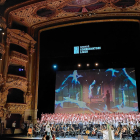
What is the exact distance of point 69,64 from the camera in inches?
687

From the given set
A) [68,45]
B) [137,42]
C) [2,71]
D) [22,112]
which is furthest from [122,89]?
[2,71]

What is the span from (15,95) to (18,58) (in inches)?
125

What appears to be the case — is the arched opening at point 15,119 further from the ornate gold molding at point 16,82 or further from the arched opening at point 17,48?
the arched opening at point 17,48

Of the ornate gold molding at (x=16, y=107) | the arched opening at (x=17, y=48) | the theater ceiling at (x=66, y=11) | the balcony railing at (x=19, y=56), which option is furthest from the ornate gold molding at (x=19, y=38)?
the ornate gold molding at (x=16, y=107)

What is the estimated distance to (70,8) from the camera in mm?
13641

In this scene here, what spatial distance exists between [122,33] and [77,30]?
4.10m

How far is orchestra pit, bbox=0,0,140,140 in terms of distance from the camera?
12844 mm

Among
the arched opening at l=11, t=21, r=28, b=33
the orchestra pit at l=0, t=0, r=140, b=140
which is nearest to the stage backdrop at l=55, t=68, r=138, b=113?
the orchestra pit at l=0, t=0, r=140, b=140

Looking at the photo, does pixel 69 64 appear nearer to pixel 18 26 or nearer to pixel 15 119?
pixel 18 26

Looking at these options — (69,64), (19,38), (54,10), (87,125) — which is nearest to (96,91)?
(69,64)

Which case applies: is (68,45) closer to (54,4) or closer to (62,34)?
(62,34)

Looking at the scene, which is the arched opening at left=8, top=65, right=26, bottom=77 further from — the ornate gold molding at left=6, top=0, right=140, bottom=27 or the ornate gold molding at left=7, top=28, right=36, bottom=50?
the ornate gold molding at left=6, top=0, right=140, bottom=27

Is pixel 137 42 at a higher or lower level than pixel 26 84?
higher

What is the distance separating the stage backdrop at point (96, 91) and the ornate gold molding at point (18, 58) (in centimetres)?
423
